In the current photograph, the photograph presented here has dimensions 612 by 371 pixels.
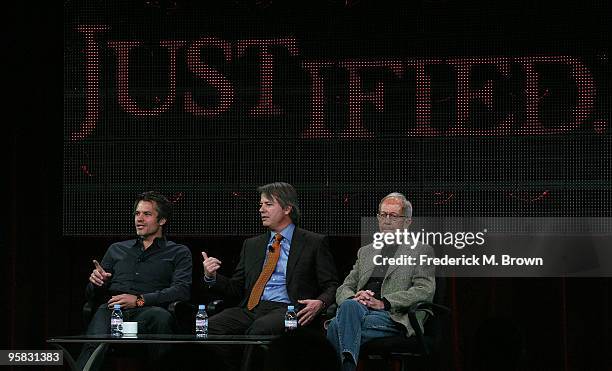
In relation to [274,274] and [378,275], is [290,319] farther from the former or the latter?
[378,275]

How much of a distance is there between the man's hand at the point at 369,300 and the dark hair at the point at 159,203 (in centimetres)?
127

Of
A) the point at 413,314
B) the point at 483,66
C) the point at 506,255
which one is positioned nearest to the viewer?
the point at 413,314

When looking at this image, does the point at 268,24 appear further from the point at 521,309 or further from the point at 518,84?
the point at 521,309

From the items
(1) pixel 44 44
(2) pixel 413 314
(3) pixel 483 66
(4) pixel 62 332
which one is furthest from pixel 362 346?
(1) pixel 44 44

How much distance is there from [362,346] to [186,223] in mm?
1490

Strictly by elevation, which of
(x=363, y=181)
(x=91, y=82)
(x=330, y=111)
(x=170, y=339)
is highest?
(x=91, y=82)

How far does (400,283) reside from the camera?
5.64m

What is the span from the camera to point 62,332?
6766mm

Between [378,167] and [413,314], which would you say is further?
[378,167]

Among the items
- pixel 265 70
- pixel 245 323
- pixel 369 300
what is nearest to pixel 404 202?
pixel 369 300

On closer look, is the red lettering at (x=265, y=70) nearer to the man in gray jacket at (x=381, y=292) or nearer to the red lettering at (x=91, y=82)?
the red lettering at (x=91, y=82)

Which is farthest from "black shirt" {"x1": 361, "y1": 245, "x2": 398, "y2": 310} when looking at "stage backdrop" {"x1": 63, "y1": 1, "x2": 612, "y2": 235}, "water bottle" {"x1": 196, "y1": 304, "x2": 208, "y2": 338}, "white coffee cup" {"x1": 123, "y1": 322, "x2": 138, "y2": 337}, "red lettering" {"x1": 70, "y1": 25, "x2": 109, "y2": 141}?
"red lettering" {"x1": 70, "y1": 25, "x2": 109, "y2": 141}

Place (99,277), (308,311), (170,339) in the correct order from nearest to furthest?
(170,339)
(308,311)
(99,277)

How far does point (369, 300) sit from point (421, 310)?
10.8 inches
